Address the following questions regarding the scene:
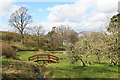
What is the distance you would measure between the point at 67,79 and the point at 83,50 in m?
6.30

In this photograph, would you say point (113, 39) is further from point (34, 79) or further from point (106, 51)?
point (34, 79)

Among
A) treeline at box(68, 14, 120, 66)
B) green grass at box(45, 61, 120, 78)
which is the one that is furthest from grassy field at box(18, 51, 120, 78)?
treeline at box(68, 14, 120, 66)

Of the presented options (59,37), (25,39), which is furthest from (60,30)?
(25,39)

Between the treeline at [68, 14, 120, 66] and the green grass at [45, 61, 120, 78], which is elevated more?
the treeline at [68, 14, 120, 66]

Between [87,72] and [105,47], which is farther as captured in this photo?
[105,47]

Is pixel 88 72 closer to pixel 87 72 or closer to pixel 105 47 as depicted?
pixel 87 72

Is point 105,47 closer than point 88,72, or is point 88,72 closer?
point 88,72

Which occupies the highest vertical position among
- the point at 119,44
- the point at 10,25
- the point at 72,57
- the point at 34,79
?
the point at 10,25

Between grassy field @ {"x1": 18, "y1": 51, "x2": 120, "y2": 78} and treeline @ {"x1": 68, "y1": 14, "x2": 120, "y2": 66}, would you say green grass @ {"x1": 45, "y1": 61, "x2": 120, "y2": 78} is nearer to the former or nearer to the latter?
grassy field @ {"x1": 18, "y1": 51, "x2": 120, "y2": 78}

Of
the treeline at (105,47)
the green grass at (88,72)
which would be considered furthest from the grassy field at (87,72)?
the treeline at (105,47)

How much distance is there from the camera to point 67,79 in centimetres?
1237

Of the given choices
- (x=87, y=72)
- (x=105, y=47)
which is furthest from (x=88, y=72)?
(x=105, y=47)

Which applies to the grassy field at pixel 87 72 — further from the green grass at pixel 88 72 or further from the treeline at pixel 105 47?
the treeline at pixel 105 47

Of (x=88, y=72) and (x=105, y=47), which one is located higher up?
(x=105, y=47)
